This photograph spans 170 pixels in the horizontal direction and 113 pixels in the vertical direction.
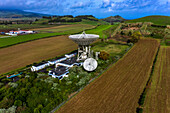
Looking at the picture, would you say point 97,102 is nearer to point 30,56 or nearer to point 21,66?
point 21,66

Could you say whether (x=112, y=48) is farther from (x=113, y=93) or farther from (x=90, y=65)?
(x=113, y=93)

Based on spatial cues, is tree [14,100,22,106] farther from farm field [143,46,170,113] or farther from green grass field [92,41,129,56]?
green grass field [92,41,129,56]

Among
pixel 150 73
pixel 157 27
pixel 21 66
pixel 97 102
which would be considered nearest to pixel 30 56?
pixel 21 66

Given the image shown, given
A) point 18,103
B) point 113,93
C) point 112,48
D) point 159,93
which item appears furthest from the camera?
point 112,48

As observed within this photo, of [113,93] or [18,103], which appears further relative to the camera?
[113,93]

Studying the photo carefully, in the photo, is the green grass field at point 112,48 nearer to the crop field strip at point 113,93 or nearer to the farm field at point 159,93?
the crop field strip at point 113,93

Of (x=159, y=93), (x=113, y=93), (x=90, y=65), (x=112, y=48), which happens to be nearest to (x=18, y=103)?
(x=113, y=93)

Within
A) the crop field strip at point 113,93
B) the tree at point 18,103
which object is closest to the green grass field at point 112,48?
the crop field strip at point 113,93
